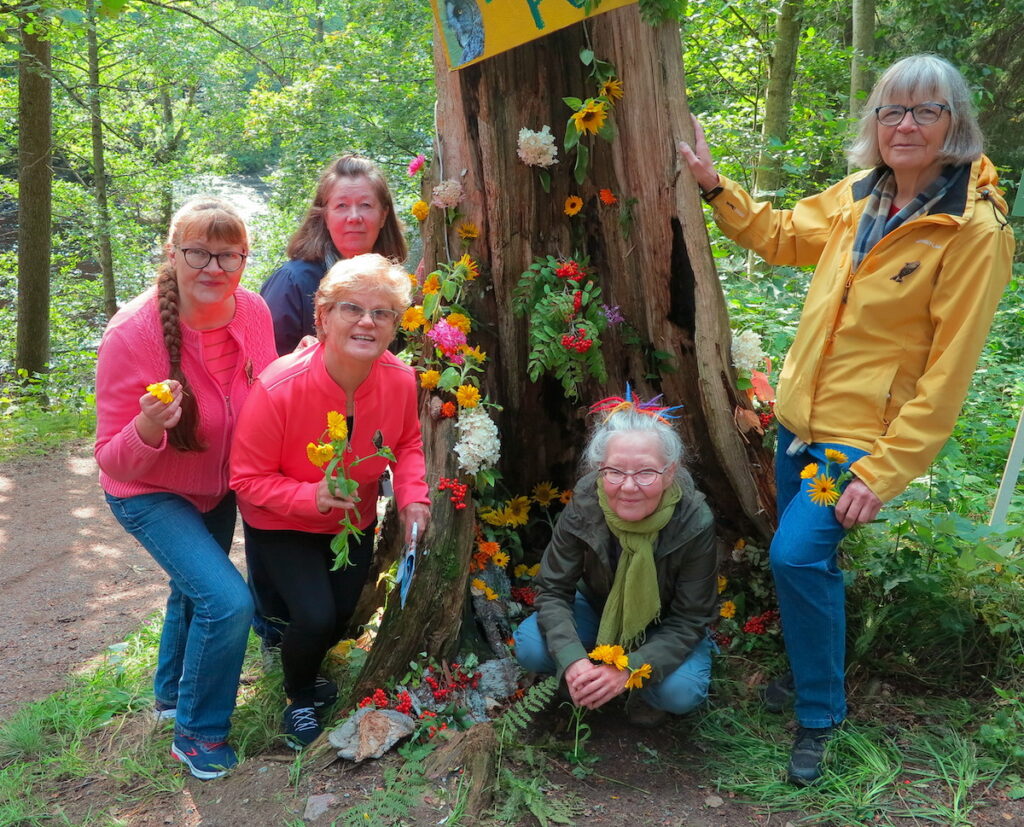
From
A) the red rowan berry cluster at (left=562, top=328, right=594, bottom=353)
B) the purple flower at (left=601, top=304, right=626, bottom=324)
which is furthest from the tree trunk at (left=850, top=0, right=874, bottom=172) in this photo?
the red rowan berry cluster at (left=562, top=328, right=594, bottom=353)

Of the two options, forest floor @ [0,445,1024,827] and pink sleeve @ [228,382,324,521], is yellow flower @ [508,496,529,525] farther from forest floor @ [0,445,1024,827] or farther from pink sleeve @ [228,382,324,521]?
pink sleeve @ [228,382,324,521]

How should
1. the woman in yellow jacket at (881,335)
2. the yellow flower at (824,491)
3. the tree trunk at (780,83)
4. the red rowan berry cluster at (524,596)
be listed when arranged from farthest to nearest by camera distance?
the tree trunk at (780,83) < the red rowan berry cluster at (524,596) < the yellow flower at (824,491) < the woman in yellow jacket at (881,335)

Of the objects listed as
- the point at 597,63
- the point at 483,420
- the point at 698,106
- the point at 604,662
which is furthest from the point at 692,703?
the point at 698,106

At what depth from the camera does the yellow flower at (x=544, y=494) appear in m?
3.73

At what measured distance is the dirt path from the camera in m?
3.83

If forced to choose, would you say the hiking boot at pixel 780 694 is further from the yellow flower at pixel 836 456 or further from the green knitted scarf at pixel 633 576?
the yellow flower at pixel 836 456

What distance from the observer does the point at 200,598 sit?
2598mm

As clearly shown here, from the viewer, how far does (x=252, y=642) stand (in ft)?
12.4

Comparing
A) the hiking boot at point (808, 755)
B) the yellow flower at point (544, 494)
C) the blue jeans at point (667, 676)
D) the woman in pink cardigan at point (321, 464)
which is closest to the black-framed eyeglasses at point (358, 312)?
the woman in pink cardigan at point (321, 464)

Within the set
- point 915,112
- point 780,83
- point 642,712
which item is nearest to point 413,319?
point 642,712

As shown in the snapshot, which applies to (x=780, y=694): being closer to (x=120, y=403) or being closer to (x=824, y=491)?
(x=824, y=491)

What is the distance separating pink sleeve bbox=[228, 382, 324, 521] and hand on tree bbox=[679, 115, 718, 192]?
1.79 meters

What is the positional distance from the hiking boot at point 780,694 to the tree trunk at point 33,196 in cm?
877

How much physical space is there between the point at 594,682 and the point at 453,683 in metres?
0.67
